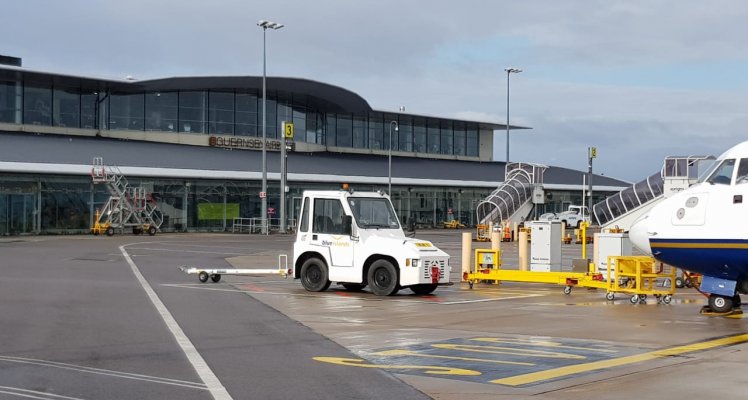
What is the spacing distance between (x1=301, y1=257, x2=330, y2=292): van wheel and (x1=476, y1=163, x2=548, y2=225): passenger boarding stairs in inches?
1536

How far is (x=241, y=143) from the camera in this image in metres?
72.2

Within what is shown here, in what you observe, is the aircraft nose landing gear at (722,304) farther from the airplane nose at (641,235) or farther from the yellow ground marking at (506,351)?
the yellow ground marking at (506,351)

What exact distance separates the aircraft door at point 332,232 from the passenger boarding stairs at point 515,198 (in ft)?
128

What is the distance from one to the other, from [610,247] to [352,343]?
11499 millimetres

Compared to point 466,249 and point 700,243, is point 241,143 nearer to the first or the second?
point 466,249

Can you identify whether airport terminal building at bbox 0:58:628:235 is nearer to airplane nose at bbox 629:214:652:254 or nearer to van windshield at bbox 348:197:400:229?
van windshield at bbox 348:197:400:229

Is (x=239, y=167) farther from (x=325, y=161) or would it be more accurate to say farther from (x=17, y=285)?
(x=17, y=285)

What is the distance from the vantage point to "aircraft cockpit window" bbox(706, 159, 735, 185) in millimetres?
16250

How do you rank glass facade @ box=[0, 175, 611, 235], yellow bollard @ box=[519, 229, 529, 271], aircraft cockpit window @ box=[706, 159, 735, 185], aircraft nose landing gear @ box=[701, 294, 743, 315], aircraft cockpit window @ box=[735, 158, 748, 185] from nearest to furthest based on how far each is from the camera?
aircraft cockpit window @ box=[735, 158, 748, 185]
aircraft cockpit window @ box=[706, 159, 735, 185]
aircraft nose landing gear @ box=[701, 294, 743, 315]
yellow bollard @ box=[519, 229, 529, 271]
glass facade @ box=[0, 175, 611, 235]

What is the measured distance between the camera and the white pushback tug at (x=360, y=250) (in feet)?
65.6

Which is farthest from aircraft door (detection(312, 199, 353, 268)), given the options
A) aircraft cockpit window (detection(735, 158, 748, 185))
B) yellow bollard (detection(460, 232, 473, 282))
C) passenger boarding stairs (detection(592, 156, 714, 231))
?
passenger boarding stairs (detection(592, 156, 714, 231))

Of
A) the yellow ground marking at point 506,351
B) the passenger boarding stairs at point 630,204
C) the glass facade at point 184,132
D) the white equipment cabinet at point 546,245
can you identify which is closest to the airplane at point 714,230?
the yellow ground marking at point 506,351

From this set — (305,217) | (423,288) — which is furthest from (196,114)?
(423,288)

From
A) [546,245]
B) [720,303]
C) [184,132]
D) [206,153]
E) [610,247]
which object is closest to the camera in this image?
[720,303]
